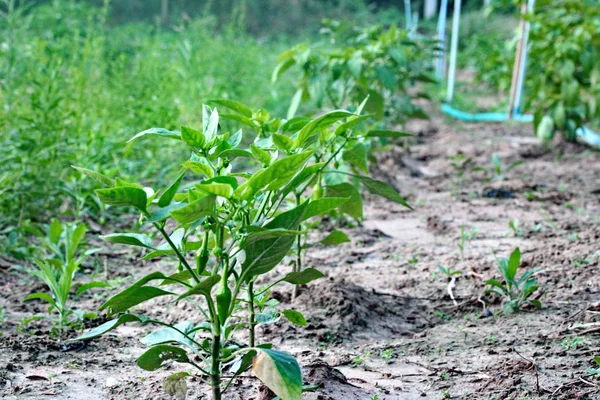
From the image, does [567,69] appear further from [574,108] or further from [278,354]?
[278,354]

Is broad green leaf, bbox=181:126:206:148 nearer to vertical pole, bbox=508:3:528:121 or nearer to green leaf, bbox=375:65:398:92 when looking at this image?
green leaf, bbox=375:65:398:92

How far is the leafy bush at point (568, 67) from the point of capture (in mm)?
6023

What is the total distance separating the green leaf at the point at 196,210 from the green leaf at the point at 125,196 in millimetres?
94

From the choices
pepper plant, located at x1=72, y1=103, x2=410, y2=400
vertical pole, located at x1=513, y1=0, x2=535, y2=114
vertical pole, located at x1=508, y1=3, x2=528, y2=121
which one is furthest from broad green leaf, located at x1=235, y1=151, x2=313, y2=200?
vertical pole, located at x1=508, y1=3, x2=528, y2=121

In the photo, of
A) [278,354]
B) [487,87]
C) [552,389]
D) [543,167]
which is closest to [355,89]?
[543,167]

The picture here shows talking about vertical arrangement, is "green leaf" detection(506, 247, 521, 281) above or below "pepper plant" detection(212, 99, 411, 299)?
below

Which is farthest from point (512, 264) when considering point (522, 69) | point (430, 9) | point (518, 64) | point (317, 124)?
point (430, 9)

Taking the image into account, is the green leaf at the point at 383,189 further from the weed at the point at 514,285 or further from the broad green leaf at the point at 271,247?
the weed at the point at 514,285

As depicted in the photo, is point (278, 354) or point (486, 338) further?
point (486, 338)

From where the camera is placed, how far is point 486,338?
2359 millimetres

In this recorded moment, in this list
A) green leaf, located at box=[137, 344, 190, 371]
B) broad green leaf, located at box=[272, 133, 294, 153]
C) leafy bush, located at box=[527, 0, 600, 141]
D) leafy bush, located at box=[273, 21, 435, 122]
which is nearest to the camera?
green leaf, located at box=[137, 344, 190, 371]

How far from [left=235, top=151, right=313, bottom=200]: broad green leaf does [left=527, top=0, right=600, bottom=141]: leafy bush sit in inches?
195

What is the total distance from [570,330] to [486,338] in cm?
26

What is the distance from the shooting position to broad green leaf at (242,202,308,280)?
1594 millimetres
